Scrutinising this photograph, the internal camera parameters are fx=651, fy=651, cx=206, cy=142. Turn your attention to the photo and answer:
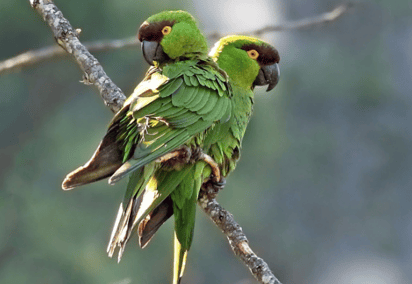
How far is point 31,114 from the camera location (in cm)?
1153

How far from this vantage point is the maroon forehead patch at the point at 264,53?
2.48 meters

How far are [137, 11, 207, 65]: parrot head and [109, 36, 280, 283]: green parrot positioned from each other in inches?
8.5

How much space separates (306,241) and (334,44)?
4.20 m

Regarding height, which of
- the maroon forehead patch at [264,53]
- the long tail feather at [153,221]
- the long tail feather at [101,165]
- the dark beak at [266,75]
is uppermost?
the maroon forehead patch at [264,53]

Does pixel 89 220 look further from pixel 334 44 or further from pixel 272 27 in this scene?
pixel 272 27

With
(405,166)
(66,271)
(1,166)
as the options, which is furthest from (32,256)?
(405,166)

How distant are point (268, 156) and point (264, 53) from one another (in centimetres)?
942

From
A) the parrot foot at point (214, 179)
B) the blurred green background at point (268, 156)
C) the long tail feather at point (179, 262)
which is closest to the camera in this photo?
the long tail feather at point (179, 262)

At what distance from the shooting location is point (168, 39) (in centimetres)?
218

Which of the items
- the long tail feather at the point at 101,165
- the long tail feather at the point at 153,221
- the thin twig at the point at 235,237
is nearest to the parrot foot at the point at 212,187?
the thin twig at the point at 235,237

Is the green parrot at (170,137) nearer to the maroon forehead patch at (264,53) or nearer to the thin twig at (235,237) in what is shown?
the thin twig at (235,237)

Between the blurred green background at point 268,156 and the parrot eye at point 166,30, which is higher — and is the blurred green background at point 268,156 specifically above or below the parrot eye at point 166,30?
above

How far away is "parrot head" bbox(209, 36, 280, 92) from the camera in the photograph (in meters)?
2.43

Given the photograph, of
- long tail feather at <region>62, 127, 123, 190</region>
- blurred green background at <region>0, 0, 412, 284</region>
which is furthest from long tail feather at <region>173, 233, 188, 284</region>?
blurred green background at <region>0, 0, 412, 284</region>
